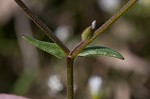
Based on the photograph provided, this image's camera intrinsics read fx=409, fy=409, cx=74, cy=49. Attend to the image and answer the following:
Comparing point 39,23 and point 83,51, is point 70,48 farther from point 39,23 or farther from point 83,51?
point 39,23

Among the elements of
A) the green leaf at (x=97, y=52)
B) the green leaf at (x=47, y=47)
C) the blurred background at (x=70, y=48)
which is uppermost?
the blurred background at (x=70, y=48)

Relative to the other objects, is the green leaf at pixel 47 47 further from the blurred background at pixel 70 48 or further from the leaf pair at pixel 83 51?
the blurred background at pixel 70 48

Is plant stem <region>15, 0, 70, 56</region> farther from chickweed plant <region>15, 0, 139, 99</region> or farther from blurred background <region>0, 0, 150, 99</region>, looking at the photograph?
blurred background <region>0, 0, 150, 99</region>

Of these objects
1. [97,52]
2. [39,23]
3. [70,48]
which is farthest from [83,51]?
[70,48]

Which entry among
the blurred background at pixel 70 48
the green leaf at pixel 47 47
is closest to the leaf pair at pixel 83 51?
the green leaf at pixel 47 47

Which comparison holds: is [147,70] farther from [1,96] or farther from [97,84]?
[1,96]

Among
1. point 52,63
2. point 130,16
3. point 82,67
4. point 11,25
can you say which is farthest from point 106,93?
point 11,25

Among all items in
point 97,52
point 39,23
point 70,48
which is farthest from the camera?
point 70,48

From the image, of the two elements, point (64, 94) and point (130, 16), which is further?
point (130, 16)
